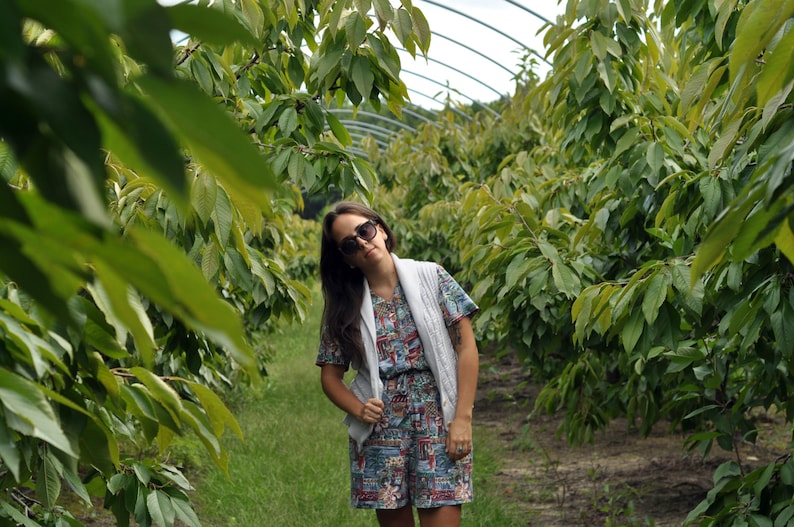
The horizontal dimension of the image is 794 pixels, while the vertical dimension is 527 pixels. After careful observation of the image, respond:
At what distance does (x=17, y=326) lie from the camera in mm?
992

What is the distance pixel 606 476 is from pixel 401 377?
3.11 meters

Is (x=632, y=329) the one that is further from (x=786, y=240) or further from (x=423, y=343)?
(x=786, y=240)

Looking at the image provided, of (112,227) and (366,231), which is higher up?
(366,231)

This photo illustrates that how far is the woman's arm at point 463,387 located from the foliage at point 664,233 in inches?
10.6

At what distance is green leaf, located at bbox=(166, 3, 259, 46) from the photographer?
0.47 metres

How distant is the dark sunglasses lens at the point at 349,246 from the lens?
3.36m

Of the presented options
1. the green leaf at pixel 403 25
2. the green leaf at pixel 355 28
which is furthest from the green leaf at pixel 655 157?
the green leaf at pixel 355 28

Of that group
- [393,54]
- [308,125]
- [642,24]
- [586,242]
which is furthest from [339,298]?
[642,24]

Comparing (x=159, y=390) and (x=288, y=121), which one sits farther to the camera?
(x=288, y=121)

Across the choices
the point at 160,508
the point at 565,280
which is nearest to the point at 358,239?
the point at 565,280

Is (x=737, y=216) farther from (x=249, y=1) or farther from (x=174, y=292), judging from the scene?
(x=249, y=1)

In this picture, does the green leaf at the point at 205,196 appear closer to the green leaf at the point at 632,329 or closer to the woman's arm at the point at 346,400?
the green leaf at the point at 632,329

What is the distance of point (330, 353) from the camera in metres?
3.47

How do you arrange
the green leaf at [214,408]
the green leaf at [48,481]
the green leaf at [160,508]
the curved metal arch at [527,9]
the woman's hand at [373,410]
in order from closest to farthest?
the green leaf at [214,408], the green leaf at [48,481], the green leaf at [160,508], the woman's hand at [373,410], the curved metal arch at [527,9]
